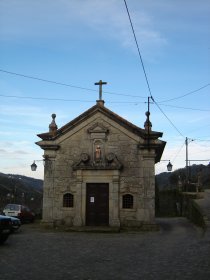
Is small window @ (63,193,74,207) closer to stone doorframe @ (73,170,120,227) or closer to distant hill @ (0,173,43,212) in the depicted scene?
stone doorframe @ (73,170,120,227)

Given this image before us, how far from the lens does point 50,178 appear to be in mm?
23984

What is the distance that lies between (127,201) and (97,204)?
177 cm

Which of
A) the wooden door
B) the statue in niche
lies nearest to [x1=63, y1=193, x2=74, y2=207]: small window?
the wooden door

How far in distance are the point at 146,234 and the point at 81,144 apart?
22.1 feet

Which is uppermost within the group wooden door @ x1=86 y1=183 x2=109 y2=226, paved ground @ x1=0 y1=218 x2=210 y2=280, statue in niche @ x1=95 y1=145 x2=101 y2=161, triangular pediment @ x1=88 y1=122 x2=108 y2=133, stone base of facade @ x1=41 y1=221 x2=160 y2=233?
triangular pediment @ x1=88 y1=122 x2=108 y2=133

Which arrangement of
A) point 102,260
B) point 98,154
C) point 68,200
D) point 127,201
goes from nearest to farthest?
point 102,260 → point 127,201 → point 98,154 → point 68,200

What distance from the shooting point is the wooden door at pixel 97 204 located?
2298cm

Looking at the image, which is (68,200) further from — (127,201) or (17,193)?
(17,193)

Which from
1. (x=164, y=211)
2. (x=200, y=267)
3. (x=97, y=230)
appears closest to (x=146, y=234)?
(x=97, y=230)

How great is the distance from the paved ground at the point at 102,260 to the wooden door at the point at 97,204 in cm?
627

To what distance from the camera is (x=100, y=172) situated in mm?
23406

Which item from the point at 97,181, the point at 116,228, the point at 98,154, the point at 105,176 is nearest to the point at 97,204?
the point at 97,181

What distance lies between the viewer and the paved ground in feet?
31.1

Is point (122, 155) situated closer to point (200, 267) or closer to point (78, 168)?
point (78, 168)
